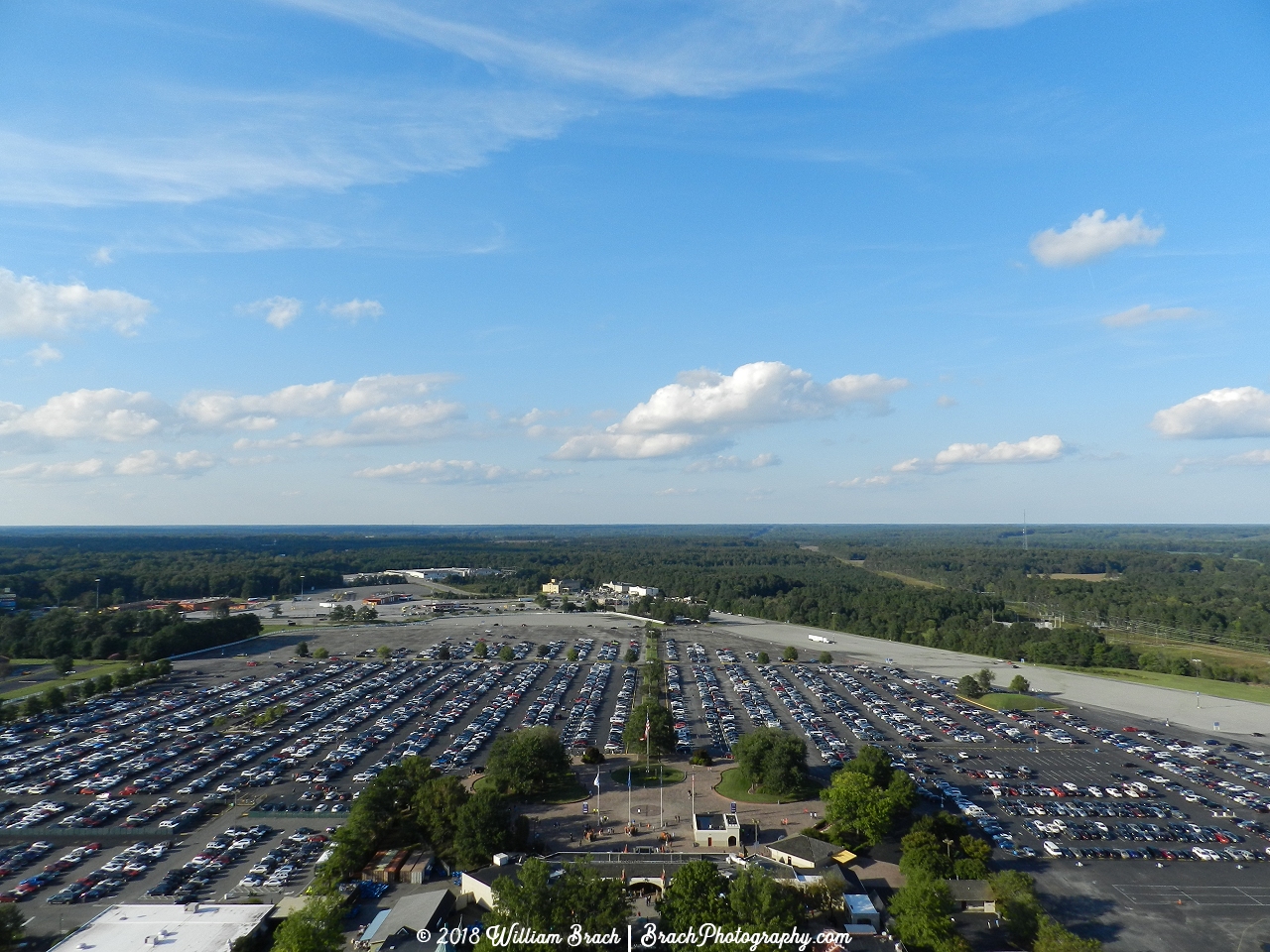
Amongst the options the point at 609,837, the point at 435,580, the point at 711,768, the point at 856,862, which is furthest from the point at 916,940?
the point at 435,580

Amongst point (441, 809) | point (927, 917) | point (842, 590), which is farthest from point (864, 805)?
point (842, 590)

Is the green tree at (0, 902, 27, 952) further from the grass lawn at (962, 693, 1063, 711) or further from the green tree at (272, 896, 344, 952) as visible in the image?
the grass lawn at (962, 693, 1063, 711)

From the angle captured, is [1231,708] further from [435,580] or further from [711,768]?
[435,580]

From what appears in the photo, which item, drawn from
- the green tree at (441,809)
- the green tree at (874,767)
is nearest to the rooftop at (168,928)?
the green tree at (441,809)

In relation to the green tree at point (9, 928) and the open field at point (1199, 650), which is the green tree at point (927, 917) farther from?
the open field at point (1199, 650)

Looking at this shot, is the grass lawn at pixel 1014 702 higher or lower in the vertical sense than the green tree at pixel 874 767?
lower

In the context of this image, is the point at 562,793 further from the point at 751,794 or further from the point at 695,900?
the point at 695,900
